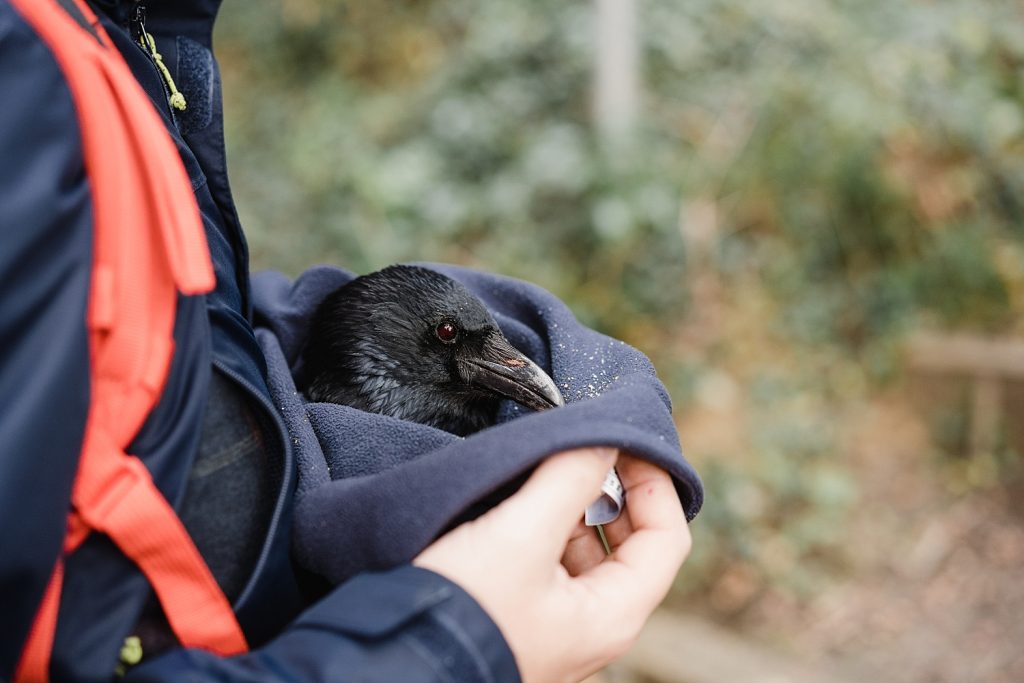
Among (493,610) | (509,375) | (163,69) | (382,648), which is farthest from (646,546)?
(163,69)

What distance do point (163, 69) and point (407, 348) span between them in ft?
2.46

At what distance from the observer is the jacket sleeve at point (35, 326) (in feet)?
2.93

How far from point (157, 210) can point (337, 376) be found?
82cm

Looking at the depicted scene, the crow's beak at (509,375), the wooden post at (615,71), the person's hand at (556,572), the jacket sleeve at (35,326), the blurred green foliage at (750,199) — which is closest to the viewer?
the jacket sleeve at (35,326)

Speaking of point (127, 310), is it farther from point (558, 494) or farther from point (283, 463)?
point (558, 494)

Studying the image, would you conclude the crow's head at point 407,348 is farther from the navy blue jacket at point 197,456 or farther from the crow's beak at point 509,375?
the navy blue jacket at point 197,456

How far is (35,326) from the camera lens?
0.92 metres

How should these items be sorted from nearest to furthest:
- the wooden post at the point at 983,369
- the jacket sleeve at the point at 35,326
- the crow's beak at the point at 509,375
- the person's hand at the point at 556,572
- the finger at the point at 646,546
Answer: the jacket sleeve at the point at 35,326
the person's hand at the point at 556,572
the finger at the point at 646,546
the crow's beak at the point at 509,375
the wooden post at the point at 983,369

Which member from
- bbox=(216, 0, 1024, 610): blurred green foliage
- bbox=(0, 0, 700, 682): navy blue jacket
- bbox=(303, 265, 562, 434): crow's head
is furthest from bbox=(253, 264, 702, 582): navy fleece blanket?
bbox=(216, 0, 1024, 610): blurred green foliage

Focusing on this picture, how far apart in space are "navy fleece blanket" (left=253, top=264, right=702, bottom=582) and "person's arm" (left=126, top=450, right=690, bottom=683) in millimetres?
33

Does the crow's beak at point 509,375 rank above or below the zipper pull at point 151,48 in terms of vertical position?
below

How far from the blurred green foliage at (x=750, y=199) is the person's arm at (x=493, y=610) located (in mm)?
2869

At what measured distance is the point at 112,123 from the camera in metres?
0.98

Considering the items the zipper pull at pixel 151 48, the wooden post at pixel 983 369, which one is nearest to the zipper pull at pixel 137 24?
the zipper pull at pixel 151 48
